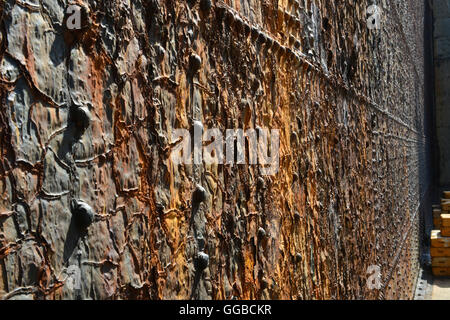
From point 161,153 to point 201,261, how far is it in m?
0.27

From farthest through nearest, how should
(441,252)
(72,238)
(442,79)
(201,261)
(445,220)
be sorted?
(442,79)
(441,252)
(445,220)
(201,261)
(72,238)

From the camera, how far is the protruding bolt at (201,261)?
1118 mm

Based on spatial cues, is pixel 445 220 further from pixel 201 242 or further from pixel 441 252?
pixel 201 242

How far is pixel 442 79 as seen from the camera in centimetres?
1195

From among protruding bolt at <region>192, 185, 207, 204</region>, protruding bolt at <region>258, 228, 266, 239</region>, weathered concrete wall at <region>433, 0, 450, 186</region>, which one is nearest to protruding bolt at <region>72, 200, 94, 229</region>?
protruding bolt at <region>192, 185, 207, 204</region>

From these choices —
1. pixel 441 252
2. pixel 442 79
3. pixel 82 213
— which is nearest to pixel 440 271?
pixel 441 252

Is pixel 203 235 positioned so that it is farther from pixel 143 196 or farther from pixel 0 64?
pixel 0 64

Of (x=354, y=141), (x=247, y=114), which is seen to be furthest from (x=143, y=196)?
(x=354, y=141)

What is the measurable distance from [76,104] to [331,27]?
1.87 m

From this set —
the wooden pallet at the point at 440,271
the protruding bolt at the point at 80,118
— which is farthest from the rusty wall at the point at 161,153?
the wooden pallet at the point at 440,271

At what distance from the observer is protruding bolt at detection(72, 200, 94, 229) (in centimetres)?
77

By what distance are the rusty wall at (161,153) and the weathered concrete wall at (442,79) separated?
10.6 m

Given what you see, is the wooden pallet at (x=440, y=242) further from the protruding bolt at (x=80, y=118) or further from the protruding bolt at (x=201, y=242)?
the protruding bolt at (x=80, y=118)

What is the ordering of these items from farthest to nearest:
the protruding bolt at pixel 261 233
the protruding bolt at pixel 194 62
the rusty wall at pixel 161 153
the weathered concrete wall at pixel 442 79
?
1. the weathered concrete wall at pixel 442 79
2. the protruding bolt at pixel 261 233
3. the protruding bolt at pixel 194 62
4. the rusty wall at pixel 161 153
